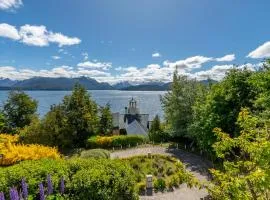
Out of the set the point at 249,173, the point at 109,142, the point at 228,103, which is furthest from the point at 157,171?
the point at 249,173

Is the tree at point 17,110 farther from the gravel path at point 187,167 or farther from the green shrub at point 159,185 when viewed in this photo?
the green shrub at point 159,185

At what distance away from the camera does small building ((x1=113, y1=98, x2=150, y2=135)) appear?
4981 cm

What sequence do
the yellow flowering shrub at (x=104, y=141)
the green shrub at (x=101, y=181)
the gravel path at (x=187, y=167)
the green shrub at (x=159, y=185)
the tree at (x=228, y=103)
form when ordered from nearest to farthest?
the green shrub at (x=101, y=181) < the gravel path at (x=187, y=167) < the green shrub at (x=159, y=185) < the tree at (x=228, y=103) < the yellow flowering shrub at (x=104, y=141)

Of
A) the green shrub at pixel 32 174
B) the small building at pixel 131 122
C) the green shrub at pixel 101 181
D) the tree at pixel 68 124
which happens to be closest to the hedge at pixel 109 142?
the tree at pixel 68 124

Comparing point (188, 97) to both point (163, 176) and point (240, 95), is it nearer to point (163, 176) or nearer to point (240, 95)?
point (240, 95)

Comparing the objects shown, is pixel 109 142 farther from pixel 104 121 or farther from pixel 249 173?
pixel 249 173

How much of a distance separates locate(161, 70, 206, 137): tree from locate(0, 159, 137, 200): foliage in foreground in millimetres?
19514

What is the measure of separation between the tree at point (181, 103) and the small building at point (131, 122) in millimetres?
15724

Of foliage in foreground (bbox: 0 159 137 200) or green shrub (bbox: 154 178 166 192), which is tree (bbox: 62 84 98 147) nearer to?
green shrub (bbox: 154 178 166 192)

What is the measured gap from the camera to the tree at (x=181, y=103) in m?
32.2

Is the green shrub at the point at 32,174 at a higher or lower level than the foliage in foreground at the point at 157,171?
higher

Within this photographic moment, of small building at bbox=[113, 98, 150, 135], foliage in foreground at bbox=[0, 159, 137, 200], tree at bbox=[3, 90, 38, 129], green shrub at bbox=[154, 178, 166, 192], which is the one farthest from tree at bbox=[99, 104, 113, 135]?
foliage in foreground at bbox=[0, 159, 137, 200]

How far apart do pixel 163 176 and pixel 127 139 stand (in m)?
14.1

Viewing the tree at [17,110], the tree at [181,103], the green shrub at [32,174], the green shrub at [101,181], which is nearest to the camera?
the green shrub at [32,174]
